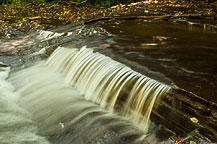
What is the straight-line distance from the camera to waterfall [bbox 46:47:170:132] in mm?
4340

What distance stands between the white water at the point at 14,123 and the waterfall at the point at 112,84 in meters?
1.33

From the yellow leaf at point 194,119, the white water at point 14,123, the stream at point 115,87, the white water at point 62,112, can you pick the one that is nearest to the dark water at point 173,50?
the stream at point 115,87

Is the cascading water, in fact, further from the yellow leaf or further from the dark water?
the yellow leaf

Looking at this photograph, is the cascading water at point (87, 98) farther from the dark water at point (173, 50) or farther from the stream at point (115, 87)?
the dark water at point (173, 50)

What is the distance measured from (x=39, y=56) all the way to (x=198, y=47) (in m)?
4.96

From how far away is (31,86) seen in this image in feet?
22.5

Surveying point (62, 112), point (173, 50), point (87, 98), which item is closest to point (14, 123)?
point (62, 112)

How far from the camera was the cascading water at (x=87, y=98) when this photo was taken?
429 centimetres

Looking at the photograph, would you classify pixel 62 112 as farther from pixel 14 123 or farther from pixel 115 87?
pixel 115 87

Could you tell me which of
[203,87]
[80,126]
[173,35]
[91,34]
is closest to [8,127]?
[80,126]

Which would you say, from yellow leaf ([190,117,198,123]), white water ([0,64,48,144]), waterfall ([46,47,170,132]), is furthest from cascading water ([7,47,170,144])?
yellow leaf ([190,117,198,123])

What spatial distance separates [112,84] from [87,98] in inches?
30.8

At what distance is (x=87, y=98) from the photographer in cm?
565

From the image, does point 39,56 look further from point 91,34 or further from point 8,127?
point 8,127
